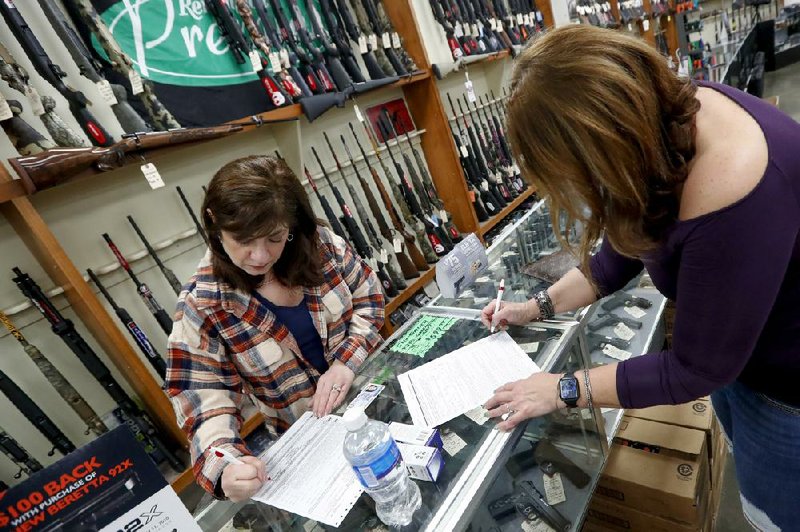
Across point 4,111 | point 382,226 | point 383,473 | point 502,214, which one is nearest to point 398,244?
point 382,226

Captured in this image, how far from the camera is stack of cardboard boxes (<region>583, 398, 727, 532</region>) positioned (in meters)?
1.28

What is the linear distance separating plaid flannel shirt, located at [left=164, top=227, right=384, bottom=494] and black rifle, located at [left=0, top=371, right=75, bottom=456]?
760 mm

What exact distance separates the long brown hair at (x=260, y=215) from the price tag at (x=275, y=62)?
4.30 feet

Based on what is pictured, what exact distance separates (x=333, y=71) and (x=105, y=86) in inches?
48.4

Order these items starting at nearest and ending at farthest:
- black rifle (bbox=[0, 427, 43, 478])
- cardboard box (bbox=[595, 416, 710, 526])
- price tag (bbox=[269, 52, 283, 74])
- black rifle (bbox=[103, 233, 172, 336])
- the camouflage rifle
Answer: cardboard box (bbox=[595, 416, 710, 526]) → black rifle (bbox=[0, 427, 43, 478]) → the camouflage rifle → black rifle (bbox=[103, 233, 172, 336]) → price tag (bbox=[269, 52, 283, 74])

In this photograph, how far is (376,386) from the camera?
1086mm

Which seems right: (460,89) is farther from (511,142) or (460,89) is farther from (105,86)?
(511,142)


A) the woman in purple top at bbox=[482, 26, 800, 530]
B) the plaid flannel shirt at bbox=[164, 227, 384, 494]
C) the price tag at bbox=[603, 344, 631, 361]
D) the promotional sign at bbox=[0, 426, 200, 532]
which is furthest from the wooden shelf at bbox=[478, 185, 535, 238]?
the promotional sign at bbox=[0, 426, 200, 532]

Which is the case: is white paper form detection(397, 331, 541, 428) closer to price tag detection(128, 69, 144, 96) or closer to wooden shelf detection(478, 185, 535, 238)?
price tag detection(128, 69, 144, 96)

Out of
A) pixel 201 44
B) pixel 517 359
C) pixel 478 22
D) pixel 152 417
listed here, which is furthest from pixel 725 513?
pixel 478 22

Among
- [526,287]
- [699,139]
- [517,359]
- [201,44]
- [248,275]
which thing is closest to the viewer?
[699,139]

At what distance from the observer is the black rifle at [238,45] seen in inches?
80.1

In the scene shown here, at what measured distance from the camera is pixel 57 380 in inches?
58.6

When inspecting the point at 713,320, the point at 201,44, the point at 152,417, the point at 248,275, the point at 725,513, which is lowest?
the point at 725,513
